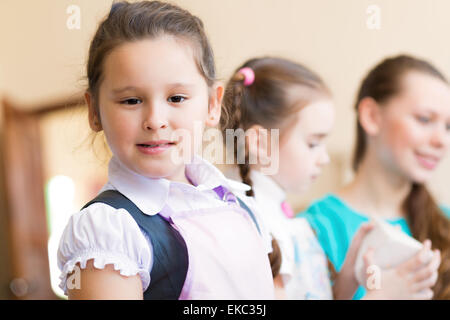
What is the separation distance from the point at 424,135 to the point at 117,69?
382 millimetres

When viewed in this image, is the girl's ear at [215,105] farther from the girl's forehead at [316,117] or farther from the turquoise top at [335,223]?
the turquoise top at [335,223]

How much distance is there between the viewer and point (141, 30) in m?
0.41

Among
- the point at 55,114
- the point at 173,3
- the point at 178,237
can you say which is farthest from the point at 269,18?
the point at 55,114

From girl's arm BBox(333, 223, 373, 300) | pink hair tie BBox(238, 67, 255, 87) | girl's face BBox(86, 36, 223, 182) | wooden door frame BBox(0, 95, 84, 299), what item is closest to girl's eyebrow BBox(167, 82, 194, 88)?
girl's face BBox(86, 36, 223, 182)

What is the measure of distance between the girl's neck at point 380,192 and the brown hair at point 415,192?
1cm

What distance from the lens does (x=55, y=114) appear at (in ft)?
2.93

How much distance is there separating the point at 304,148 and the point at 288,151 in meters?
0.02

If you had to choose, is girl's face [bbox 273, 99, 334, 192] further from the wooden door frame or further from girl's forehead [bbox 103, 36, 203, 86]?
the wooden door frame

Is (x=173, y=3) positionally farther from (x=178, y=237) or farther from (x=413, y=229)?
(x=413, y=229)

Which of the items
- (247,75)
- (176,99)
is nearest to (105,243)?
(176,99)

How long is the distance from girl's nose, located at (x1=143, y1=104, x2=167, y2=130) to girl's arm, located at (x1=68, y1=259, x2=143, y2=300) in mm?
104

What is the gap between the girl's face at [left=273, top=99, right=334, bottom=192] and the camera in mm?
557

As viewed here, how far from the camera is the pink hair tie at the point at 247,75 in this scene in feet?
1.74

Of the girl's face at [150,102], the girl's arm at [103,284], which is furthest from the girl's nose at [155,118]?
the girl's arm at [103,284]
